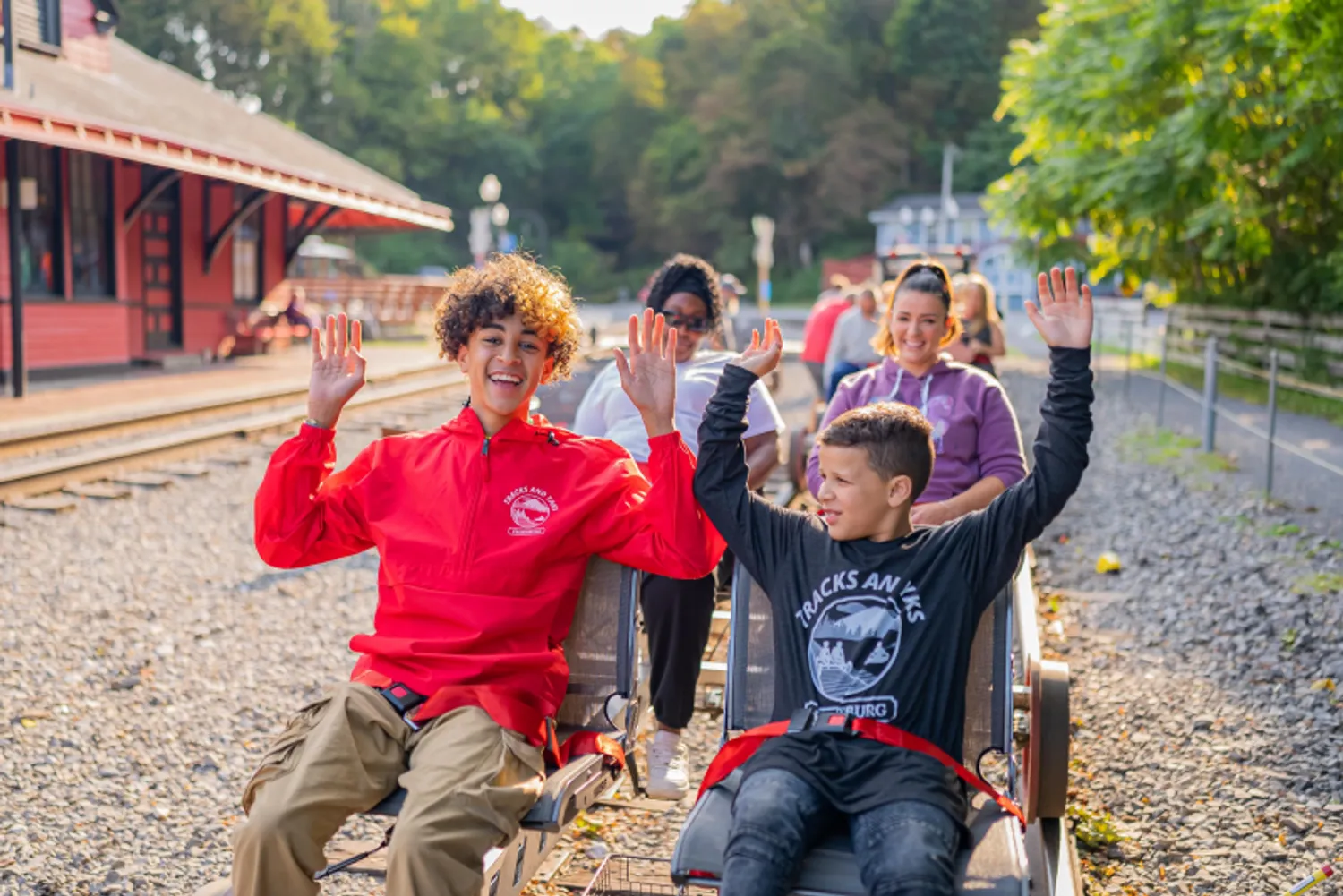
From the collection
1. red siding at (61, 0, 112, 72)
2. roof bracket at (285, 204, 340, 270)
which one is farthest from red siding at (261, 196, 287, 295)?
red siding at (61, 0, 112, 72)

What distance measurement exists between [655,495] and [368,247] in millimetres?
75802

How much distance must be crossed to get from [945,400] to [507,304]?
7.28 ft

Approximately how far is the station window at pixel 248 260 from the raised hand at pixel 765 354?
22.7 metres

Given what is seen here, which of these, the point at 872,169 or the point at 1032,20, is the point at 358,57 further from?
the point at 1032,20

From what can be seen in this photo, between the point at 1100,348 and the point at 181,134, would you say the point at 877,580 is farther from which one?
the point at 1100,348

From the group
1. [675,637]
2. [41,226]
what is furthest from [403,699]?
[41,226]

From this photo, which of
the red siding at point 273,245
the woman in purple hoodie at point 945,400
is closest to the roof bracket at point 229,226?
the red siding at point 273,245

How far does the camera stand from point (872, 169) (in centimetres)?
7544

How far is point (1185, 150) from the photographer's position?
1706 cm

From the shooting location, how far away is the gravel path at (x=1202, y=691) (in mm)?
4363

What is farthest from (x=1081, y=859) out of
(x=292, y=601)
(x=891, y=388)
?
(x=292, y=601)

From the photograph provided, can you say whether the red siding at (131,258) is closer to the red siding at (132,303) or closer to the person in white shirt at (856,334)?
the red siding at (132,303)

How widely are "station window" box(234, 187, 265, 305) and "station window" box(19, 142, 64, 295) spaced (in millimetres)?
6200

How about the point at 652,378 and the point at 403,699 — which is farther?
the point at 652,378
